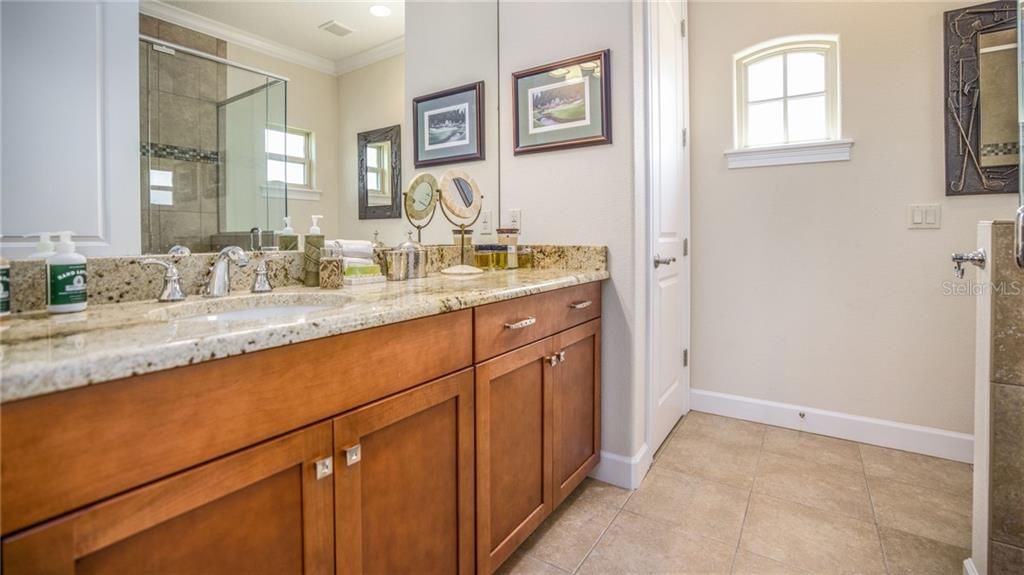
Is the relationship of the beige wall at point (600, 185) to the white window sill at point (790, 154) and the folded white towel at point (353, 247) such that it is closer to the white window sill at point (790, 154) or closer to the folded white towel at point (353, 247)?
the folded white towel at point (353, 247)

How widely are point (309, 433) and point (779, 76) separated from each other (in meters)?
2.87

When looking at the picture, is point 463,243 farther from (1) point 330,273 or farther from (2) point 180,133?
(2) point 180,133

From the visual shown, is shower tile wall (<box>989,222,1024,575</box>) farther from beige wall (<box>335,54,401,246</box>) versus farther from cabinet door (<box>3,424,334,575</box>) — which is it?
beige wall (<box>335,54,401,246</box>)

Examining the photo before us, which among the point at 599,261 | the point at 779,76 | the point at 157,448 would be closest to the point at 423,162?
the point at 599,261

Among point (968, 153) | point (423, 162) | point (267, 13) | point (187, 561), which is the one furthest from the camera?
point (968, 153)

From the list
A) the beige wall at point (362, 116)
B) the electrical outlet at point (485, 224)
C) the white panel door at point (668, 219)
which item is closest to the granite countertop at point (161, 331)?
the beige wall at point (362, 116)

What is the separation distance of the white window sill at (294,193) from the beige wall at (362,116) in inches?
3.5

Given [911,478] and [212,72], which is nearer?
[212,72]

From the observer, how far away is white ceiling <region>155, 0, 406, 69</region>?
4.01 ft

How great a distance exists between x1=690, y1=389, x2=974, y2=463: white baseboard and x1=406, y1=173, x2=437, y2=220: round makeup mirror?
194cm

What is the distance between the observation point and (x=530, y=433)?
4.74 feet

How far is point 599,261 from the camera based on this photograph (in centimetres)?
194

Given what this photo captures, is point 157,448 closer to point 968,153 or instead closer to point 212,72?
point 212,72

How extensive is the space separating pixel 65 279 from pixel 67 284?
0.01 metres
